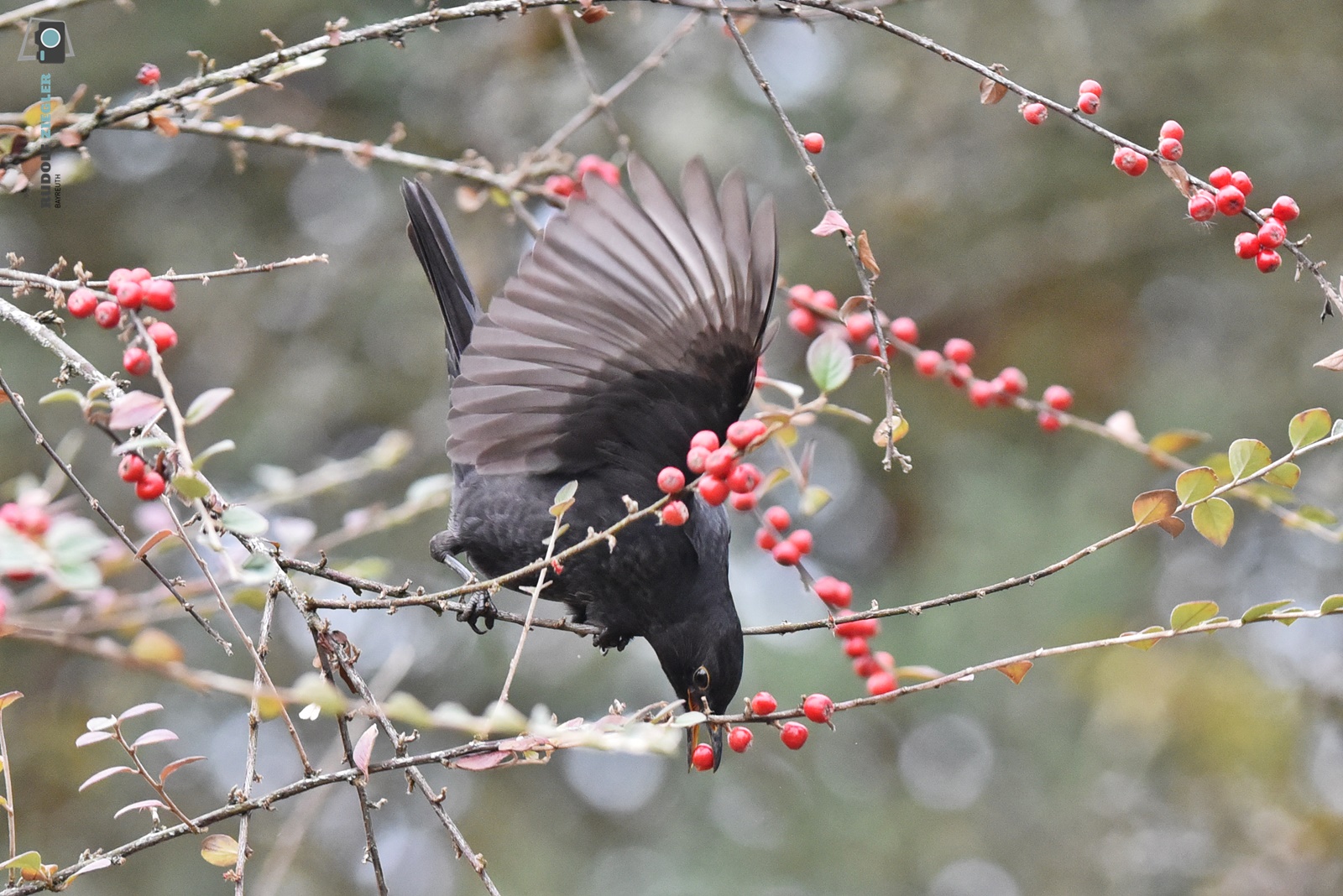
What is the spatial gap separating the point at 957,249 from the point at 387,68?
261cm

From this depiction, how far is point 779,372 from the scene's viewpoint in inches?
212

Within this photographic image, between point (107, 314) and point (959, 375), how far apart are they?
5.15 feet

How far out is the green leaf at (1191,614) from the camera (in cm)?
155

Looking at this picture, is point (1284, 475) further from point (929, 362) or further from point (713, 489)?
point (929, 362)

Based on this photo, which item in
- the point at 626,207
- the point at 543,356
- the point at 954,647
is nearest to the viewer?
the point at 626,207

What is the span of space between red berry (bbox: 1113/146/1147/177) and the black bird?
0.49 meters

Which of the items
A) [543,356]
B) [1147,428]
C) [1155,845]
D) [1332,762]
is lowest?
[543,356]

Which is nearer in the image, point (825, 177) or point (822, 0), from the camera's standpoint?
point (822, 0)

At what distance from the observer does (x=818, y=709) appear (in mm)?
1737

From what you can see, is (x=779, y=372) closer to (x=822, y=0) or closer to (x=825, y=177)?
(x=825, y=177)

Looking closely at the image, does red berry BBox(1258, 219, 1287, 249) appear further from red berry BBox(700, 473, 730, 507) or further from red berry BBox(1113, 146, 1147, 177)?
red berry BBox(700, 473, 730, 507)

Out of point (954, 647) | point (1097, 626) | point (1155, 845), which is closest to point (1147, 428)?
point (1097, 626)

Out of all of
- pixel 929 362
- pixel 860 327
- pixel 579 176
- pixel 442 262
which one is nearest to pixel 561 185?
pixel 579 176

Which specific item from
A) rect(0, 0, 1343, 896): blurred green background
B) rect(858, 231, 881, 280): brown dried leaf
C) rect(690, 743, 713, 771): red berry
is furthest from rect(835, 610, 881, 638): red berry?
rect(0, 0, 1343, 896): blurred green background
